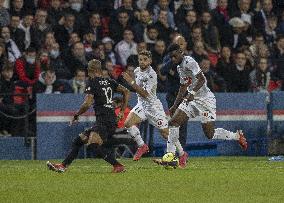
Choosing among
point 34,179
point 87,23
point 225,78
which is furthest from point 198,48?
point 34,179

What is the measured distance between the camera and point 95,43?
2550cm

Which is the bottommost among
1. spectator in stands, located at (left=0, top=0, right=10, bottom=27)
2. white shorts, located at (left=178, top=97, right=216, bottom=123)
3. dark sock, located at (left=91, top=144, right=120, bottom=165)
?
dark sock, located at (left=91, top=144, right=120, bottom=165)

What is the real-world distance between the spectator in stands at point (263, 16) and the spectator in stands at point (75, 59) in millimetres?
5582

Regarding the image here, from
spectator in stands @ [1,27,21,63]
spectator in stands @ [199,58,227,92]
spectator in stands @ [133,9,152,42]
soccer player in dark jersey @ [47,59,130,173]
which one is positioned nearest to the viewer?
soccer player in dark jersey @ [47,59,130,173]

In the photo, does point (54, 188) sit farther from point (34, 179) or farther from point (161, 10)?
point (161, 10)

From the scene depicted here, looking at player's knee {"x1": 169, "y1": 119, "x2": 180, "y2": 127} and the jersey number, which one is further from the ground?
the jersey number

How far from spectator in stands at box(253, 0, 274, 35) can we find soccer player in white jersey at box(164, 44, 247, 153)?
833cm

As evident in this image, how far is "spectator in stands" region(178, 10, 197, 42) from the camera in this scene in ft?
87.6

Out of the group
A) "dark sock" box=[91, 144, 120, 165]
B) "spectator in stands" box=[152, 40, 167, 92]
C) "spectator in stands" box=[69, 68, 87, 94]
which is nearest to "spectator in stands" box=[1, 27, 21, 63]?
"spectator in stands" box=[69, 68, 87, 94]

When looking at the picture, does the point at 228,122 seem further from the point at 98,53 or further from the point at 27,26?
the point at 27,26

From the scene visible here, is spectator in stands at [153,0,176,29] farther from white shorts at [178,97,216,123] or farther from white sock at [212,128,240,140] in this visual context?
white shorts at [178,97,216,123]

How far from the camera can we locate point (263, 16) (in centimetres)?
2842

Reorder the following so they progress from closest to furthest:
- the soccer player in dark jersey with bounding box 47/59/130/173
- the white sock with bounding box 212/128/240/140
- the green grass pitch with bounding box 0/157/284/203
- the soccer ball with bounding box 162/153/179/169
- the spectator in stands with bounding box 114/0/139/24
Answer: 1. the green grass pitch with bounding box 0/157/284/203
2. the soccer player in dark jersey with bounding box 47/59/130/173
3. the soccer ball with bounding box 162/153/179/169
4. the white sock with bounding box 212/128/240/140
5. the spectator in stands with bounding box 114/0/139/24

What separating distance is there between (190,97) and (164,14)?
7.41 metres
